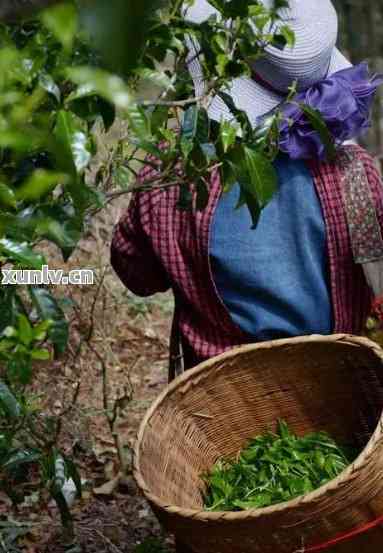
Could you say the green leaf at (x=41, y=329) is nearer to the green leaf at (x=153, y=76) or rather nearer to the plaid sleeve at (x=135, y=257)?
the green leaf at (x=153, y=76)

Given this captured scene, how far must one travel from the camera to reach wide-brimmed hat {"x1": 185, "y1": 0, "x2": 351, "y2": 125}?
7.57 ft

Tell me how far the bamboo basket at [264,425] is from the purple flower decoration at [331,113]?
52 cm

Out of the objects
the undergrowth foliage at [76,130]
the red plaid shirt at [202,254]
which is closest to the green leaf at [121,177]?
the undergrowth foliage at [76,130]

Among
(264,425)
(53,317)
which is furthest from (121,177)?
(264,425)

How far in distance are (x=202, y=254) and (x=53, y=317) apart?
1.07 meters

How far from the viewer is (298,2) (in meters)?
2.39

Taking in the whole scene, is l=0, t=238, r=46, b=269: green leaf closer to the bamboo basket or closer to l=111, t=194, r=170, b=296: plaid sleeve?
the bamboo basket

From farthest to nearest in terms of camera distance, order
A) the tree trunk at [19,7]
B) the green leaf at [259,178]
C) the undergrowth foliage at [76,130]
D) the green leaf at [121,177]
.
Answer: the green leaf at [121,177] → the green leaf at [259,178] → the undergrowth foliage at [76,130] → the tree trunk at [19,7]

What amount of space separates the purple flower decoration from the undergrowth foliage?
215 millimetres

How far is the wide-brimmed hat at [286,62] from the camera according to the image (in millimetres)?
2309

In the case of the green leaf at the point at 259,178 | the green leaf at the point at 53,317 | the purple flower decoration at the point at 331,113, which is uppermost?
the purple flower decoration at the point at 331,113

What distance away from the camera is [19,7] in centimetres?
49

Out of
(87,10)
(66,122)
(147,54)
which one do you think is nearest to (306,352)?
(147,54)

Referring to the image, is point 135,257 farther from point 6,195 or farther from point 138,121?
point 6,195
